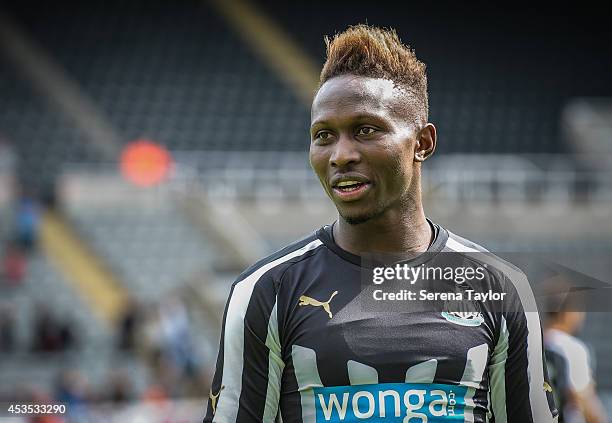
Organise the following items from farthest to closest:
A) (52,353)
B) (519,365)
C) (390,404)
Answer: (52,353) < (519,365) < (390,404)

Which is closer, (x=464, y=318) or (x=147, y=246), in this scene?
(x=464, y=318)

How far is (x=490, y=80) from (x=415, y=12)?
88.7 inches

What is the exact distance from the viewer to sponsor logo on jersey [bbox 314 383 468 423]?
2.38 meters

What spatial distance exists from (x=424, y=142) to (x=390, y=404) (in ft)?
1.96

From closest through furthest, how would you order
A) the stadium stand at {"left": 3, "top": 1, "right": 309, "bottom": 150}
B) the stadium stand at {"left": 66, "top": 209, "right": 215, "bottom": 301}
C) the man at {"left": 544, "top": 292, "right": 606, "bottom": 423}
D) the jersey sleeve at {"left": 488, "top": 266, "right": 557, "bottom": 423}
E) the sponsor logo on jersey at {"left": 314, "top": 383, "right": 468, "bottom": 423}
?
1. the sponsor logo on jersey at {"left": 314, "top": 383, "right": 468, "bottom": 423}
2. the jersey sleeve at {"left": 488, "top": 266, "right": 557, "bottom": 423}
3. the man at {"left": 544, "top": 292, "right": 606, "bottom": 423}
4. the stadium stand at {"left": 66, "top": 209, "right": 215, "bottom": 301}
5. the stadium stand at {"left": 3, "top": 1, "right": 309, "bottom": 150}

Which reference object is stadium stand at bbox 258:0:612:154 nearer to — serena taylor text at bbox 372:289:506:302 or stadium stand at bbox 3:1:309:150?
stadium stand at bbox 3:1:309:150

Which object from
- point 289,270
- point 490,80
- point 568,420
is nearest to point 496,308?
point 289,270

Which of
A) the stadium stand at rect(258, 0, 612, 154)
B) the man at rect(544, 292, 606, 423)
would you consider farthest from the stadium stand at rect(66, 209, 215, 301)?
the man at rect(544, 292, 606, 423)

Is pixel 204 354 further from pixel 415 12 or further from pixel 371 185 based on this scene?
pixel 371 185

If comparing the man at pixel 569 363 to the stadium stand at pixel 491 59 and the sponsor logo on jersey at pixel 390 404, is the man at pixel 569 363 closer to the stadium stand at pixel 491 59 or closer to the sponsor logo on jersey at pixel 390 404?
the sponsor logo on jersey at pixel 390 404

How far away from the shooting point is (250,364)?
2447 mm

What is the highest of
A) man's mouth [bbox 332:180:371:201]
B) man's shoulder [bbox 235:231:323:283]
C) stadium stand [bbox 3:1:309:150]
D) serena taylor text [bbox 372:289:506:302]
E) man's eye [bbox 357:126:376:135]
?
stadium stand [bbox 3:1:309:150]

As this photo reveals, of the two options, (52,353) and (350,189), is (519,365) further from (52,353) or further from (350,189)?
(52,353)

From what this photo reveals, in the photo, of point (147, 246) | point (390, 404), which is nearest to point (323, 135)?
point (390, 404)
